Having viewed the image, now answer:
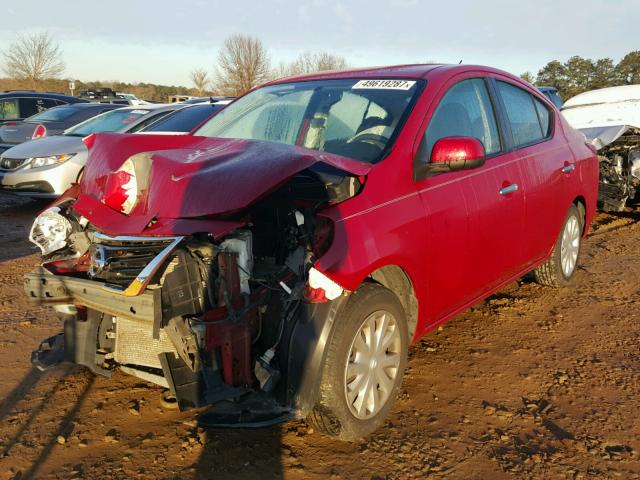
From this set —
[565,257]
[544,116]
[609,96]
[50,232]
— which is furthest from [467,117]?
[609,96]

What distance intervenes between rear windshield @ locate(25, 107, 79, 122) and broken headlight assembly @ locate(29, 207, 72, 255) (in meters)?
8.22

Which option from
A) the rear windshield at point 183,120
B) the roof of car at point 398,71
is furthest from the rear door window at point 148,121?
the roof of car at point 398,71

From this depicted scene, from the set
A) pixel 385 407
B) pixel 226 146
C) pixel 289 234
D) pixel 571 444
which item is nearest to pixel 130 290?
pixel 289 234

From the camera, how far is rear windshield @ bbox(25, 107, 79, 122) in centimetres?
1038

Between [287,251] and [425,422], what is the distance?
1218 millimetres

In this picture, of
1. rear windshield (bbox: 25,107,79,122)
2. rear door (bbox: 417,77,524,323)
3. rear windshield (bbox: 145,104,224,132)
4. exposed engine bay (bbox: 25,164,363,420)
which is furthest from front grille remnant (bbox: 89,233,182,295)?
rear windshield (bbox: 25,107,79,122)

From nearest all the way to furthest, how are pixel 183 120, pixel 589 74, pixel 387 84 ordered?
pixel 387 84, pixel 183 120, pixel 589 74

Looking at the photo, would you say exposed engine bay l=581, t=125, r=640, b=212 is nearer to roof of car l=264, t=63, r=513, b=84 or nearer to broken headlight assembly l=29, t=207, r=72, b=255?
roof of car l=264, t=63, r=513, b=84

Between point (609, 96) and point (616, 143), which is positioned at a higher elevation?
point (609, 96)

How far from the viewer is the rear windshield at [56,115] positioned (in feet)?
34.1

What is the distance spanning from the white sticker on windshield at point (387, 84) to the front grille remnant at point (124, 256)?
5.78 ft

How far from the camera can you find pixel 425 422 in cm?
304

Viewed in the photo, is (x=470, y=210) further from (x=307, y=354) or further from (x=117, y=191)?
(x=117, y=191)

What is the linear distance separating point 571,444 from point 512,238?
1.48 meters
